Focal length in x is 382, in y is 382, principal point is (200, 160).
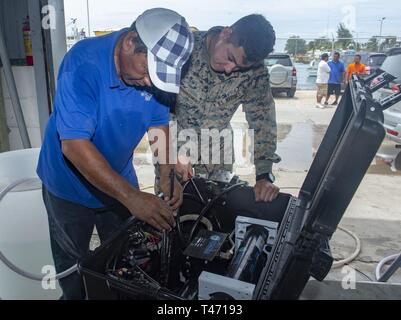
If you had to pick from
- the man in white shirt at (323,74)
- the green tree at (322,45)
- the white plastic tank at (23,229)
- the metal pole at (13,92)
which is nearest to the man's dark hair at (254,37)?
the white plastic tank at (23,229)

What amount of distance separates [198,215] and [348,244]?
2095 millimetres

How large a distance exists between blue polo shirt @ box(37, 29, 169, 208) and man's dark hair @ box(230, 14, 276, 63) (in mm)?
457

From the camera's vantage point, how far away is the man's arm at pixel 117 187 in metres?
1.23

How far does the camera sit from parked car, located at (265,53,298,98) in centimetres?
1207

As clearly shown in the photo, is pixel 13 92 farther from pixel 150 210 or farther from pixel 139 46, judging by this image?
pixel 150 210

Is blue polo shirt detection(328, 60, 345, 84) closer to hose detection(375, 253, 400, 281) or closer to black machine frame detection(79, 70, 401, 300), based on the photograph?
hose detection(375, 253, 400, 281)

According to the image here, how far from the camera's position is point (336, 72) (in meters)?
10.4

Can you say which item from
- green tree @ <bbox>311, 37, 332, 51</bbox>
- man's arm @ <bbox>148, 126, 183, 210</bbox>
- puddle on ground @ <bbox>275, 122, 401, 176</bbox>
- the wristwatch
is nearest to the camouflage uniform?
the wristwatch

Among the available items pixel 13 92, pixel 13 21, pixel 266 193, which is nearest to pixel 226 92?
pixel 266 193

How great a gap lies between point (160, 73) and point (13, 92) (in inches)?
74.2

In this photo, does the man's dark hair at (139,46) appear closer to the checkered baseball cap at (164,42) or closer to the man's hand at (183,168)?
the checkered baseball cap at (164,42)

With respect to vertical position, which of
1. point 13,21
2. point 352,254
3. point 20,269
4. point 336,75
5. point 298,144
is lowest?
point 298,144

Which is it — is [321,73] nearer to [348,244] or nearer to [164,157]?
[348,244]

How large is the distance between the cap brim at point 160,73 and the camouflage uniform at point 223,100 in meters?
0.88
